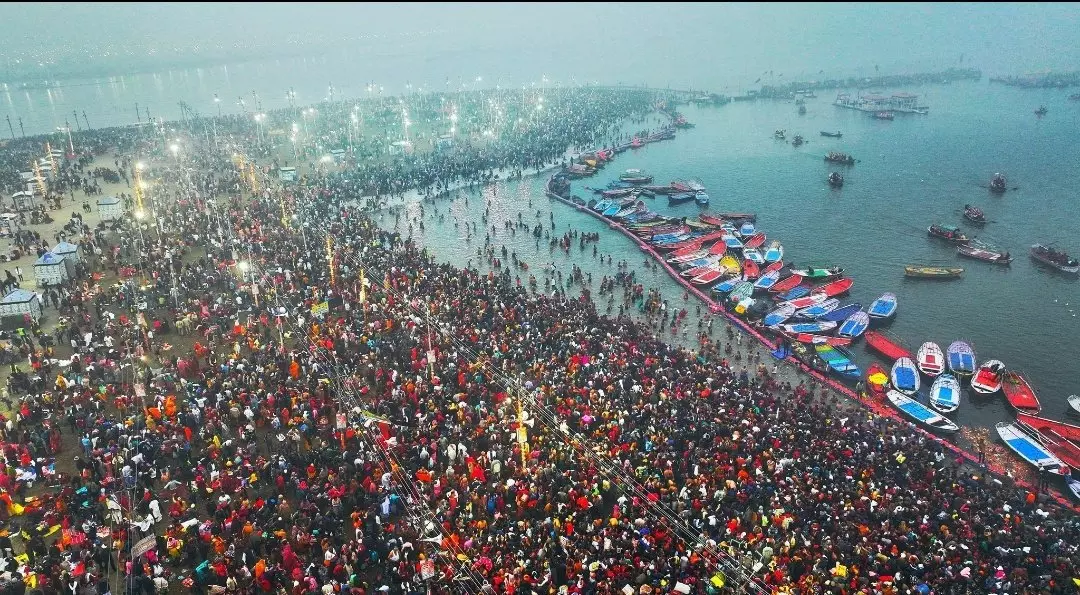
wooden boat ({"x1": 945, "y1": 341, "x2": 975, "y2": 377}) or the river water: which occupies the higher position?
the river water

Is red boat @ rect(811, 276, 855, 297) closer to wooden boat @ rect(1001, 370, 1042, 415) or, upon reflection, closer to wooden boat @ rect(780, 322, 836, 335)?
wooden boat @ rect(780, 322, 836, 335)

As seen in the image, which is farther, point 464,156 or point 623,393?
point 464,156

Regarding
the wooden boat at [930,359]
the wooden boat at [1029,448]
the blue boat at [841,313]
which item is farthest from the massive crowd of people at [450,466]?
the blue boat at [841,313]

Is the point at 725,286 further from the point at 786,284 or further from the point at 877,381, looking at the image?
the point at 877,381

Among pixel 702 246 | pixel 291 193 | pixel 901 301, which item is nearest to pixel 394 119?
pixel 291 193

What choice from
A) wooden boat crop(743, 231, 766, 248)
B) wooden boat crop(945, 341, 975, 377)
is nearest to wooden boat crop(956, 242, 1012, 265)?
wooden boat crop(743, 231, 766, 248)

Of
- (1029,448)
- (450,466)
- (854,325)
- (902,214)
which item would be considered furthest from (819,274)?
(450,466)

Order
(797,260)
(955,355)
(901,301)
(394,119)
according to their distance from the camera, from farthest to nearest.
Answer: (394,119), (797,260), (901,301), (955,355)

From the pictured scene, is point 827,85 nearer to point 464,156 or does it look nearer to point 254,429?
point 464,156
